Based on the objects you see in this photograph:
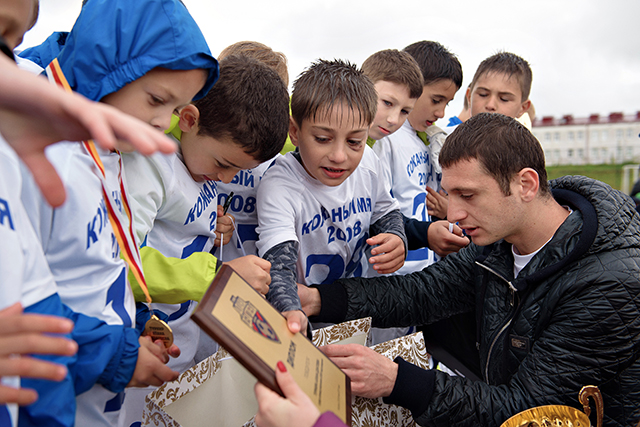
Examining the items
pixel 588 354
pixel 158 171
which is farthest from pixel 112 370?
pixel 588 354

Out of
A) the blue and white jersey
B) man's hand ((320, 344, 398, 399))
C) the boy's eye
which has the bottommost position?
man's hand ((320, 344, 398, 399))

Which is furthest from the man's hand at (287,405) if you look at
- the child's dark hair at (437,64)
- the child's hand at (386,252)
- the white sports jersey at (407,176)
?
the child's dark hair at (437,64)

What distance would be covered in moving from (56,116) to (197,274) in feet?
3.31

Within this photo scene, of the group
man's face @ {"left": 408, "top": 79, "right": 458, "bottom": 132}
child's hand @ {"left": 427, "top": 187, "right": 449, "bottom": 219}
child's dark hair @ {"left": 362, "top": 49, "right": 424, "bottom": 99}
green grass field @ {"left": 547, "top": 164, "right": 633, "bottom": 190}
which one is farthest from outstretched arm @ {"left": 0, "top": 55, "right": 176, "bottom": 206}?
green grass field @ {"left": 547, "top": 164, "right": 633, "bottom": 190}

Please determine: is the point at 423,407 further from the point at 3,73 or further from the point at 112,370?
the point at 3,73

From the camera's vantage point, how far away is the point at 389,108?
103 inches

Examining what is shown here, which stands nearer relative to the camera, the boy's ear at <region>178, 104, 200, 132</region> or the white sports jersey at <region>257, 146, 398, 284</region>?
the boy's ear at <region>178, 104, 200, 132</region>

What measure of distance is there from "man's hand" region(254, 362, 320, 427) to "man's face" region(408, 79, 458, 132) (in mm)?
2374

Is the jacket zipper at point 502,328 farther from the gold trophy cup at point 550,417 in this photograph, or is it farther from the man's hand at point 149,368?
the man's hand at point 149,368

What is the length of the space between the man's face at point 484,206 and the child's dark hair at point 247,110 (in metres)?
0.72

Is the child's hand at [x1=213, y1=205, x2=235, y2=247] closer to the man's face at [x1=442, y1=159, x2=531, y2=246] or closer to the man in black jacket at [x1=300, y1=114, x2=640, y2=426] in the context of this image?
the man in black jacket at [x1=300, y1=114, x2=640, y2=426]

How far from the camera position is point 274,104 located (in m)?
1.73

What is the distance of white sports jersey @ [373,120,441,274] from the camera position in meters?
2.67

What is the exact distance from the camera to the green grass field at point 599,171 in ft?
69.0
